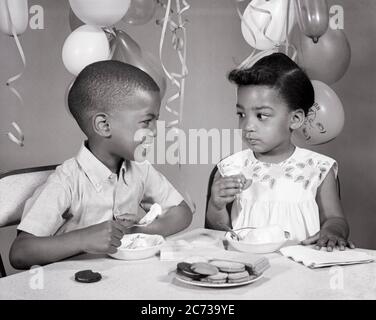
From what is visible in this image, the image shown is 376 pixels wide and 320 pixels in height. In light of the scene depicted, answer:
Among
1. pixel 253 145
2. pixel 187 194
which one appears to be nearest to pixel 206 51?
pixel 253 145

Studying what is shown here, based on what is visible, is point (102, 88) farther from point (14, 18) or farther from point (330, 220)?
point (330, 220)

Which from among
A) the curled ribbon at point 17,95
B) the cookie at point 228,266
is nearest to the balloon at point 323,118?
the cookie at point 228,266

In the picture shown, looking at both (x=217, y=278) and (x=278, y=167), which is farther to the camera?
(x=278, y=167)

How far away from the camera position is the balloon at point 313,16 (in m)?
1.60

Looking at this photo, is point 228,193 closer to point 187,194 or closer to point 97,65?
point 187,194

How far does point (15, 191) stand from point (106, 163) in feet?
0.86

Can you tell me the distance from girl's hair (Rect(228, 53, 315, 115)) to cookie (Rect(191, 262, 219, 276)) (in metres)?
0.67

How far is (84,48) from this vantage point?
1533 millimetres

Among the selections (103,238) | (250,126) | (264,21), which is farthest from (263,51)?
(103,238)

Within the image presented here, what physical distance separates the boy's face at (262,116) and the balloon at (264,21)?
215mm

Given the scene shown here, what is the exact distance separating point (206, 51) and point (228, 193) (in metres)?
0.52

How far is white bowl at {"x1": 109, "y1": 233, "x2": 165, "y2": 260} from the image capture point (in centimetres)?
116

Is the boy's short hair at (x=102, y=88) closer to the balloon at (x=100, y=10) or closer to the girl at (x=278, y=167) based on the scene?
the balloon at (x=100, y=10)

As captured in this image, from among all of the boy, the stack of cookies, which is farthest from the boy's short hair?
the stack of cookies
